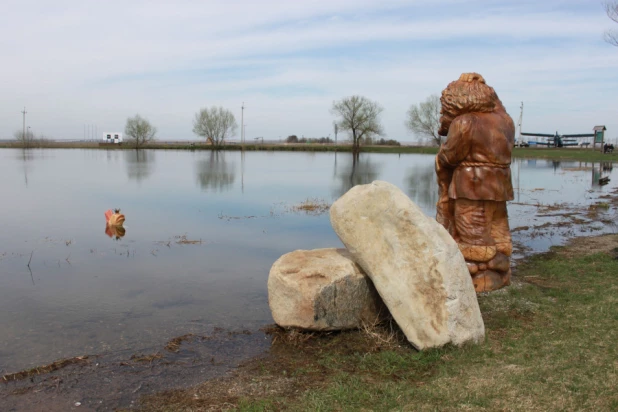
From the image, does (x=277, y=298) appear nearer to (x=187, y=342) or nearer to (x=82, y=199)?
(x=187, y=342)

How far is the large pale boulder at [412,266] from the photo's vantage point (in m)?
5.78

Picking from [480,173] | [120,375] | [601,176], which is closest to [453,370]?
[120,375]

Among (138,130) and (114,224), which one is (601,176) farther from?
(138,130)

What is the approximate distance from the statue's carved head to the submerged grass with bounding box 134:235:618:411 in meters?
3.05

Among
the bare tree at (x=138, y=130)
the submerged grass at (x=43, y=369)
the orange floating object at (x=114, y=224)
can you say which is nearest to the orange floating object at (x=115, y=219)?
the orange floating object at (x=114, y=224)

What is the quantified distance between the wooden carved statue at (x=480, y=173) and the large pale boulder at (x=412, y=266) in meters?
2.37

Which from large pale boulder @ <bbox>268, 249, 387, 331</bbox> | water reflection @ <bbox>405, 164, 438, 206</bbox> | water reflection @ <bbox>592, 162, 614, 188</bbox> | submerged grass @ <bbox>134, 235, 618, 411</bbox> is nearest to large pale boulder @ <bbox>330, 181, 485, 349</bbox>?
submerged grass @ <bbox>134, 235, 618, 411</bbox>

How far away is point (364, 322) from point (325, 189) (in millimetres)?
19918

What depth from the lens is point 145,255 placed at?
39.9ft

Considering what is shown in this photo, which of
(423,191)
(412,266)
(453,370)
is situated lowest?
(453,370)

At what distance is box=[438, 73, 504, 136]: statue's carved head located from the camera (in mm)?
8375

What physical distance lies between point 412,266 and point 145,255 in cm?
797

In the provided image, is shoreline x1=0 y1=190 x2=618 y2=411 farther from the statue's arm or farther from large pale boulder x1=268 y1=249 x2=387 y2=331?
the statue's arm

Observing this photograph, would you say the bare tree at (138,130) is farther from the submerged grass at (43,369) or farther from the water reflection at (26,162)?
the submerged grass at (43,369)
